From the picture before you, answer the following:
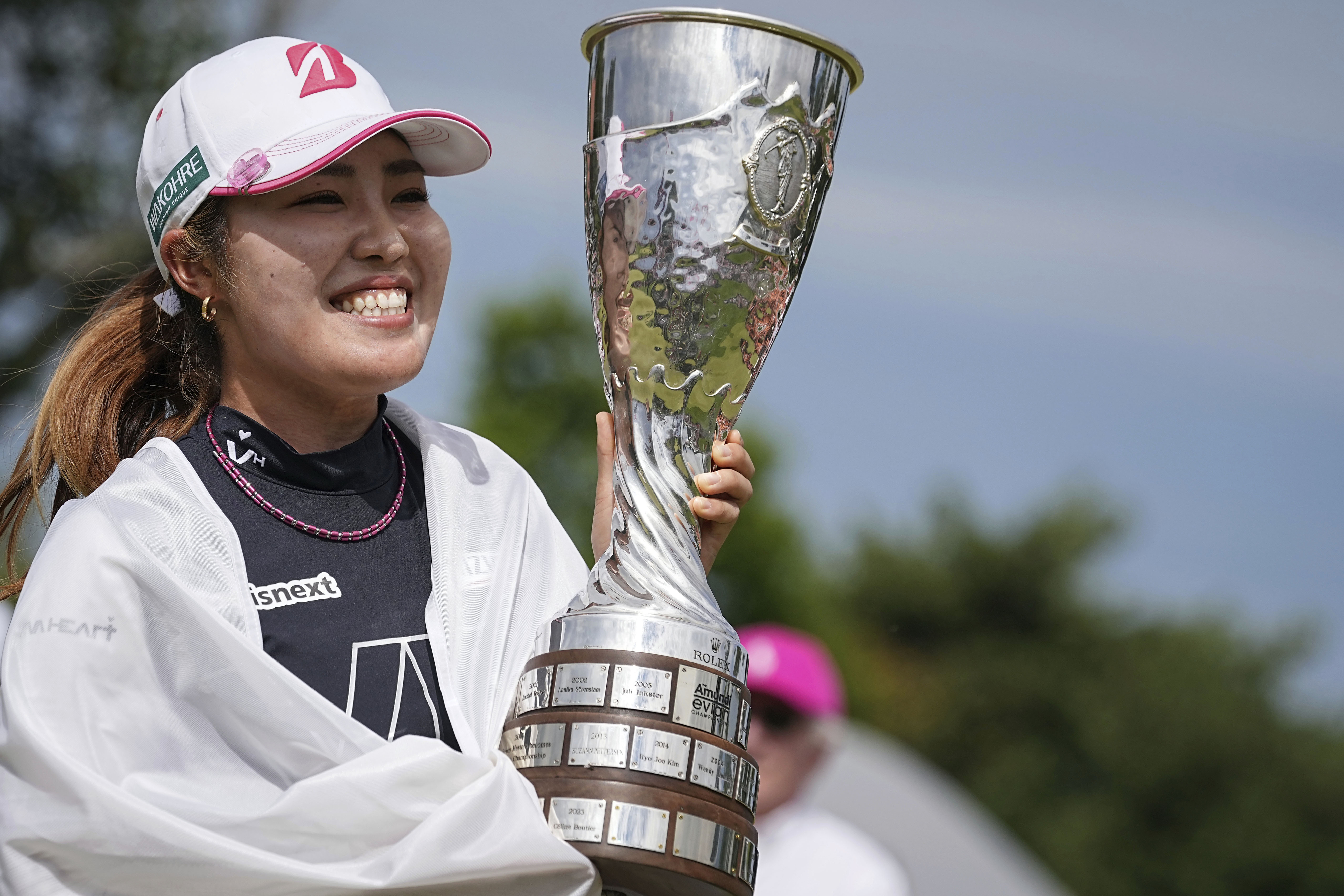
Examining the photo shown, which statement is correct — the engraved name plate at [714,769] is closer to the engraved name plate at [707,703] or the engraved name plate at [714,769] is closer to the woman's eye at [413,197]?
the engraved name plate at [707,703]

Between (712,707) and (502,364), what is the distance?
22.2m

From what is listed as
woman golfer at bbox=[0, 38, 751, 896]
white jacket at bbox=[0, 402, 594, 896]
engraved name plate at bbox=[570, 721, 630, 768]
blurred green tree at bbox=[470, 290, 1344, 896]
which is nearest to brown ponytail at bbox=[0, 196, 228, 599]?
woman golfer at bbox=[0, 38, 751, 896]

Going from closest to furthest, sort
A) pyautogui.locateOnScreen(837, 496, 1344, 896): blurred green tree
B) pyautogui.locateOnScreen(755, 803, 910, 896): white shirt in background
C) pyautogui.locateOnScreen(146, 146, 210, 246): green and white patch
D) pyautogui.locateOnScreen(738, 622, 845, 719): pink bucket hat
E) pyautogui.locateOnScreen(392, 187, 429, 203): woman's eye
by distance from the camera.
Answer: pyautogui.locateOnScreen(146, 146, 210, 246): green and white patch, pyautogui.locateOnScreen(392, 187, 429, 203): woman's eye, pyautogui.locateOnScreen(755, 803, 910, 896): white shirt in background, pyautogui.locateOnScreen(738, 622, 845, 719): pink bucket hat, pyautogui.locateOnScreen(837, 496, 1344, 896): blurred green tree

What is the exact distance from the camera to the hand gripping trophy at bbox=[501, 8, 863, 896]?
2.22 m

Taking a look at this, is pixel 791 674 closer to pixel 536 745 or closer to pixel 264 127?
pixel 536 745

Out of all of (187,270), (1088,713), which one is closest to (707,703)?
(187,270)

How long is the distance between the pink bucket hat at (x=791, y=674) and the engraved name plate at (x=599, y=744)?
272 centimetres

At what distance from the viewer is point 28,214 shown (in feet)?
34.6

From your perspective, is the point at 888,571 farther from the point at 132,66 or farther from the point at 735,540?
the point at 132,66

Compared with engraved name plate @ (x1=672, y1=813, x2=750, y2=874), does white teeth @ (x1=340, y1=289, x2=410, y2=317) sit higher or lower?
higher

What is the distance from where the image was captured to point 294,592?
2350 mm

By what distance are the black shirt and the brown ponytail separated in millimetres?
149

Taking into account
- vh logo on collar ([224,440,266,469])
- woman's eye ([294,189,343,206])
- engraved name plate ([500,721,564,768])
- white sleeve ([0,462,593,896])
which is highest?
woman's eye ([294,189,343,206])

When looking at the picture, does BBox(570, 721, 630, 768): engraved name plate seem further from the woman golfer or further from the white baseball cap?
the white baseball cap
